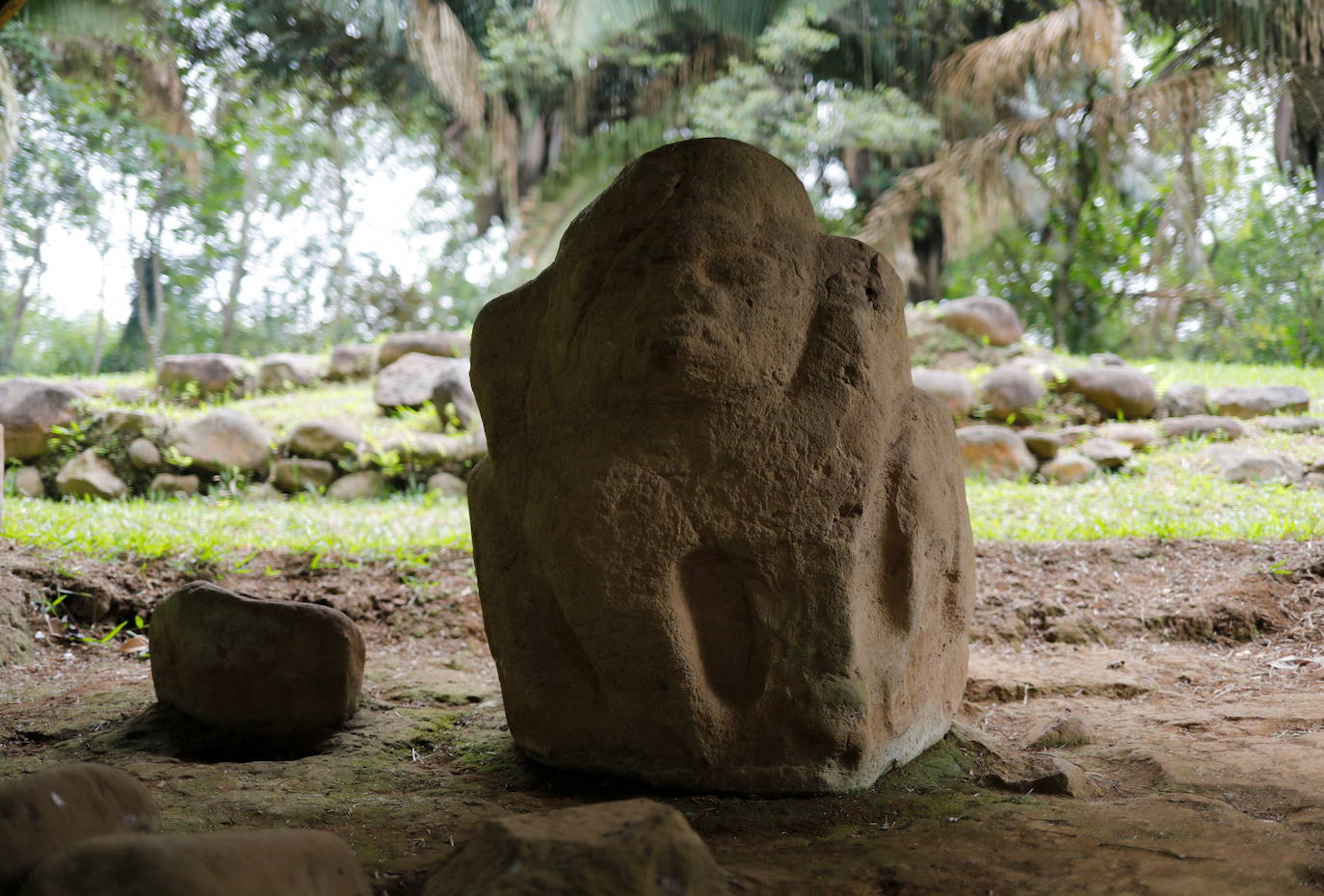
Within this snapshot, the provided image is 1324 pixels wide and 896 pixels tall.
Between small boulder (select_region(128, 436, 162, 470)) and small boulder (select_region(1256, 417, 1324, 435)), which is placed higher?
small boulder (select_region(1256, 417, 1324, 435))

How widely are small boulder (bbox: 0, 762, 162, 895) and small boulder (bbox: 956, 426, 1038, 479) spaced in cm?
689

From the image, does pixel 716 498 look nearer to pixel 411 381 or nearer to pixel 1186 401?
pixel 411 381

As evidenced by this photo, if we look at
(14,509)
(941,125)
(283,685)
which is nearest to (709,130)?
(941,125)

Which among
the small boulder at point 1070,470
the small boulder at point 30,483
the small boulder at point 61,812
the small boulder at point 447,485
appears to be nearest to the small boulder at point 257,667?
the small boulder at point 61,812

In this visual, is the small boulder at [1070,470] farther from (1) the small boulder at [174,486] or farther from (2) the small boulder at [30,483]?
(2) the small boulder at [30,483]

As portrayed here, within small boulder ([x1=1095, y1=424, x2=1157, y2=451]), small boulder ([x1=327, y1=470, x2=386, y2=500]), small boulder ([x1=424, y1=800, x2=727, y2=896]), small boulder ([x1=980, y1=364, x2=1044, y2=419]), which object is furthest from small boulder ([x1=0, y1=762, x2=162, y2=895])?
small boulder ([x1=980, y1=364, x2=1044, y2=419])

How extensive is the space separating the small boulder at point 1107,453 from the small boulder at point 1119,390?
3.68 feet

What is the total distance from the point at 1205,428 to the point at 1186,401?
31.4 inches

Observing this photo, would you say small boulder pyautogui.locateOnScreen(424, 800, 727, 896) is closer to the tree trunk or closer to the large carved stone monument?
the large carved stone monument

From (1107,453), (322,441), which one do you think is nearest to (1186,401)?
(1107,453)

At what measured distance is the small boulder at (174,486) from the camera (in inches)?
318

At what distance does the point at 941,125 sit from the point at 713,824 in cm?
1064

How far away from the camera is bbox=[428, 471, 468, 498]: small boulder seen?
8164 millimetres

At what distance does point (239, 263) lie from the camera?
16.6 meters
